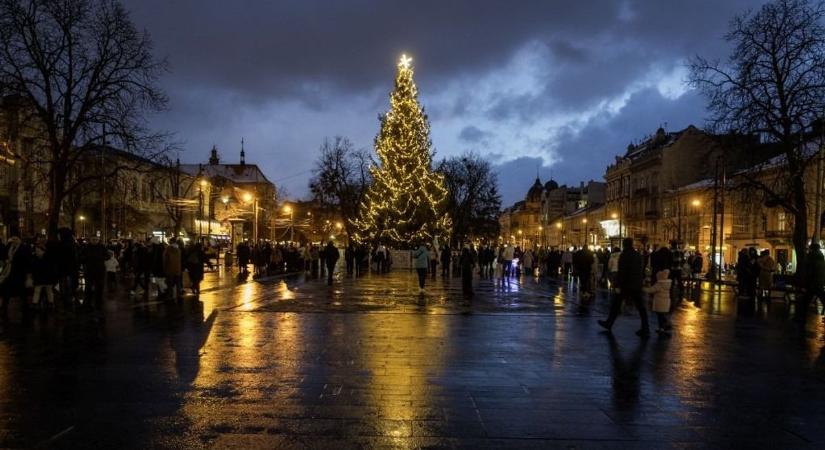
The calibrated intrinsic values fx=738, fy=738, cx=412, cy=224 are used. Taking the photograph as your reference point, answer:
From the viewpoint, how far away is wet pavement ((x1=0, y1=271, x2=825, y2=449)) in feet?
20.5

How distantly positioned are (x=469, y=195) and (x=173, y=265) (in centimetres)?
6378

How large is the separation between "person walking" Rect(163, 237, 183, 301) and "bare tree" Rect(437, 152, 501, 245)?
5761 centimetres

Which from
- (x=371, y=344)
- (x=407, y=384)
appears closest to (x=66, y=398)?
(x=407, y=384)

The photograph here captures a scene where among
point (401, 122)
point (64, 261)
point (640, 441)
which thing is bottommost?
point (640, 441)

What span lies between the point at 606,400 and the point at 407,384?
216 centimetres

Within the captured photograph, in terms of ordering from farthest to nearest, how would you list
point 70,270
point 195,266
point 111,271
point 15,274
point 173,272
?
1. point 111,271
2. point 195,266
3. point 173,272
4. point 70,270
5. point 15,274

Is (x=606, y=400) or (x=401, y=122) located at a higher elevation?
(x=401, y=122)

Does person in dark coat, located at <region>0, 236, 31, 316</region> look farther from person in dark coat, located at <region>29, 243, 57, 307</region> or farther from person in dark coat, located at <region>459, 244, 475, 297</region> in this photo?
person in dark coat, located at <region>459, 244, 475, 297</region>

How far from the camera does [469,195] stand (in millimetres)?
82938

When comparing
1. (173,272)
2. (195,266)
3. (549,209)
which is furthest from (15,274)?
(549,209)

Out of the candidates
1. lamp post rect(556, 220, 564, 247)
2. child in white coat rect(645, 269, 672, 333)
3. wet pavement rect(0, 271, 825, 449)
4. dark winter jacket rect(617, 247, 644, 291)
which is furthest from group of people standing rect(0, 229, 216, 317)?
lamp post rect(556, 220, 564, 247)

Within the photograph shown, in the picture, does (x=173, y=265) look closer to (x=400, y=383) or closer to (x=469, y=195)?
(x=400, y=383)

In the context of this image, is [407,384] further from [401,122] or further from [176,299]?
[401,122]

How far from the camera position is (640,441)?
6148 mm
